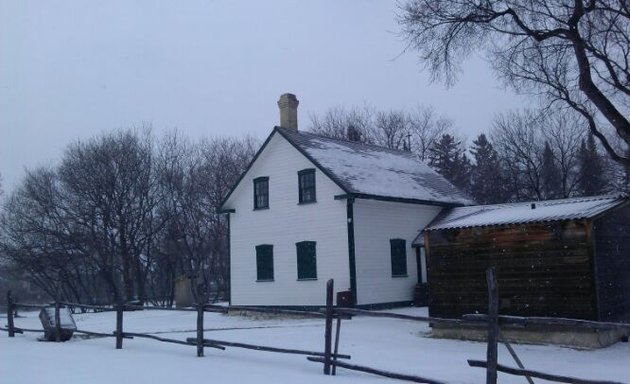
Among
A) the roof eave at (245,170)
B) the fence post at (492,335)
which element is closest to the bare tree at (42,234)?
the roof eave at (245,170)

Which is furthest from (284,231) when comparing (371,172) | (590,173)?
(590,173)

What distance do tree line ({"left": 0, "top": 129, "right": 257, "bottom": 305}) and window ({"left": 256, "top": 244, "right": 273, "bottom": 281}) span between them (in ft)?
40.4

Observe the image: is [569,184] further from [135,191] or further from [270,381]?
[270,381]

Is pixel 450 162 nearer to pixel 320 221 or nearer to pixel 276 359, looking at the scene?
pixel 320 221

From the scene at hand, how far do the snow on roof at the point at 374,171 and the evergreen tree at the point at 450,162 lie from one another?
73.5 ft

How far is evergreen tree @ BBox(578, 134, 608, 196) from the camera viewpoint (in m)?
41.8

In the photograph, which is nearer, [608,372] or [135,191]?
[608,372]

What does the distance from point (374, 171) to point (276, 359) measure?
1532cm

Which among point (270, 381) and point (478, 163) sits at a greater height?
point (478, 163)

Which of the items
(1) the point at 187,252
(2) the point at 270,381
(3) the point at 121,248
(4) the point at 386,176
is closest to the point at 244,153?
(1) the point at 187,252

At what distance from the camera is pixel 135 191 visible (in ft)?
134

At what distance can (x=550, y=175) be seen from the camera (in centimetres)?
4459

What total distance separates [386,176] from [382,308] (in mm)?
5598

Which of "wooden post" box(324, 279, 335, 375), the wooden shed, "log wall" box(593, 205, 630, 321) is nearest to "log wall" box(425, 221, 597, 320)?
the wooden shed
